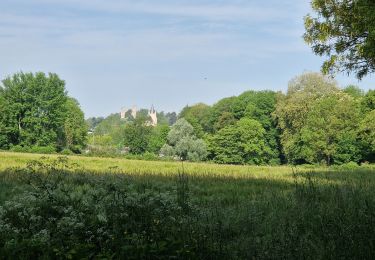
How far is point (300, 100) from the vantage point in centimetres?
6569

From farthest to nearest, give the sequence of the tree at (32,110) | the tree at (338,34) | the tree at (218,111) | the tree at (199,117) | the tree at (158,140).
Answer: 1. the tree at (158,140)
2. the tree at (199,117)
3. the tree at (218,111)
4. the tree at (32,110)
5. the tree at (338,34)

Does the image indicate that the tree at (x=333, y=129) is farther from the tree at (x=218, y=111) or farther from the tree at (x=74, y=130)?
the tree at (x=74, y=130)

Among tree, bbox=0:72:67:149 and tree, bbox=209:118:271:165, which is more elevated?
tree, bbox=0:72:67:149

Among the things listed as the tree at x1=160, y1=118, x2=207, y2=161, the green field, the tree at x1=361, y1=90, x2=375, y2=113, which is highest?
the tree at x1=361, y1=90, x2=375, y2=113

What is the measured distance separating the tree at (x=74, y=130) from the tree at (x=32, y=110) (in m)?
1.47

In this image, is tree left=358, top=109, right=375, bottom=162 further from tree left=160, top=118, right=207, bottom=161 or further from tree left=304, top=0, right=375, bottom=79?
tree left=304, top=0, right=375, bottom=79

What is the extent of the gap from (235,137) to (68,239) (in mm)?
75309

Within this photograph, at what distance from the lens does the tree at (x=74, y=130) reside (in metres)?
76.4

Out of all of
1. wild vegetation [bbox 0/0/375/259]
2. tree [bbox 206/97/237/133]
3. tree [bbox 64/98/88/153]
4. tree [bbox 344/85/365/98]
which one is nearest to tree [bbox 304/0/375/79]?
wild vegetation [bbox 0/0/375/259]

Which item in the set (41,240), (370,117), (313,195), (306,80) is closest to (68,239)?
(41,240)

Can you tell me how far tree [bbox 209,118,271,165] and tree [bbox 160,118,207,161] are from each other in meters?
3.79

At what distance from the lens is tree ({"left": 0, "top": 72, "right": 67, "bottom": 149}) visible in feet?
233

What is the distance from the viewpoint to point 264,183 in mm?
14719

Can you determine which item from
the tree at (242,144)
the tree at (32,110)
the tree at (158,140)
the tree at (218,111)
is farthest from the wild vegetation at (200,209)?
the tree at (158,140)
